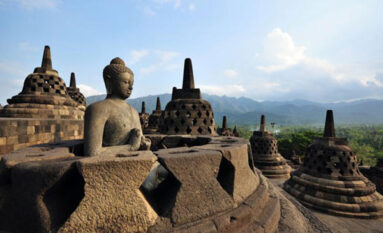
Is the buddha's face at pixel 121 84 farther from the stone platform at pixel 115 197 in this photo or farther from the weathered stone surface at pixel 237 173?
the weathered stone surface at pixel 237 173

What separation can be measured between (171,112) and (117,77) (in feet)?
13.2

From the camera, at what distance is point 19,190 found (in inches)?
63.3

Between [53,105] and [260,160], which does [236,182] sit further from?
[260,160]

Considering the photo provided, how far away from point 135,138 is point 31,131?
14.6 ft

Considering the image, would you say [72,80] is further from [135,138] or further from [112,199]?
[112,199]

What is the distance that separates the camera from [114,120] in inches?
95.7

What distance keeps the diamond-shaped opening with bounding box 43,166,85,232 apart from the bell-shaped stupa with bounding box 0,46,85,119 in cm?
652

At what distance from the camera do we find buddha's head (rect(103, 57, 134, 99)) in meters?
2.54

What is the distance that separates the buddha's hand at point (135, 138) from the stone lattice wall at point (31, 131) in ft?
13.4

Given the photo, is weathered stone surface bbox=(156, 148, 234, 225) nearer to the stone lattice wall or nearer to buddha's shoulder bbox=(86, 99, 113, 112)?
buddha's shoulder bbox=(86, 99, 113, 112)

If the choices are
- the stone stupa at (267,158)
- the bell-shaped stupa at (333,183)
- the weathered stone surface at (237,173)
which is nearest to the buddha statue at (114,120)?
the weathered stone surface at (237,173)

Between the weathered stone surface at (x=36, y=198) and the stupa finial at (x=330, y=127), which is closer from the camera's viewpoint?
the weathered stone surface at (x=36, y=198)

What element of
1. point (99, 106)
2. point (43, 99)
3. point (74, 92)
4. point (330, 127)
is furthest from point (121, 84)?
point (74, 92)

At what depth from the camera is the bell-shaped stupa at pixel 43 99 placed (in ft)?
21.5
